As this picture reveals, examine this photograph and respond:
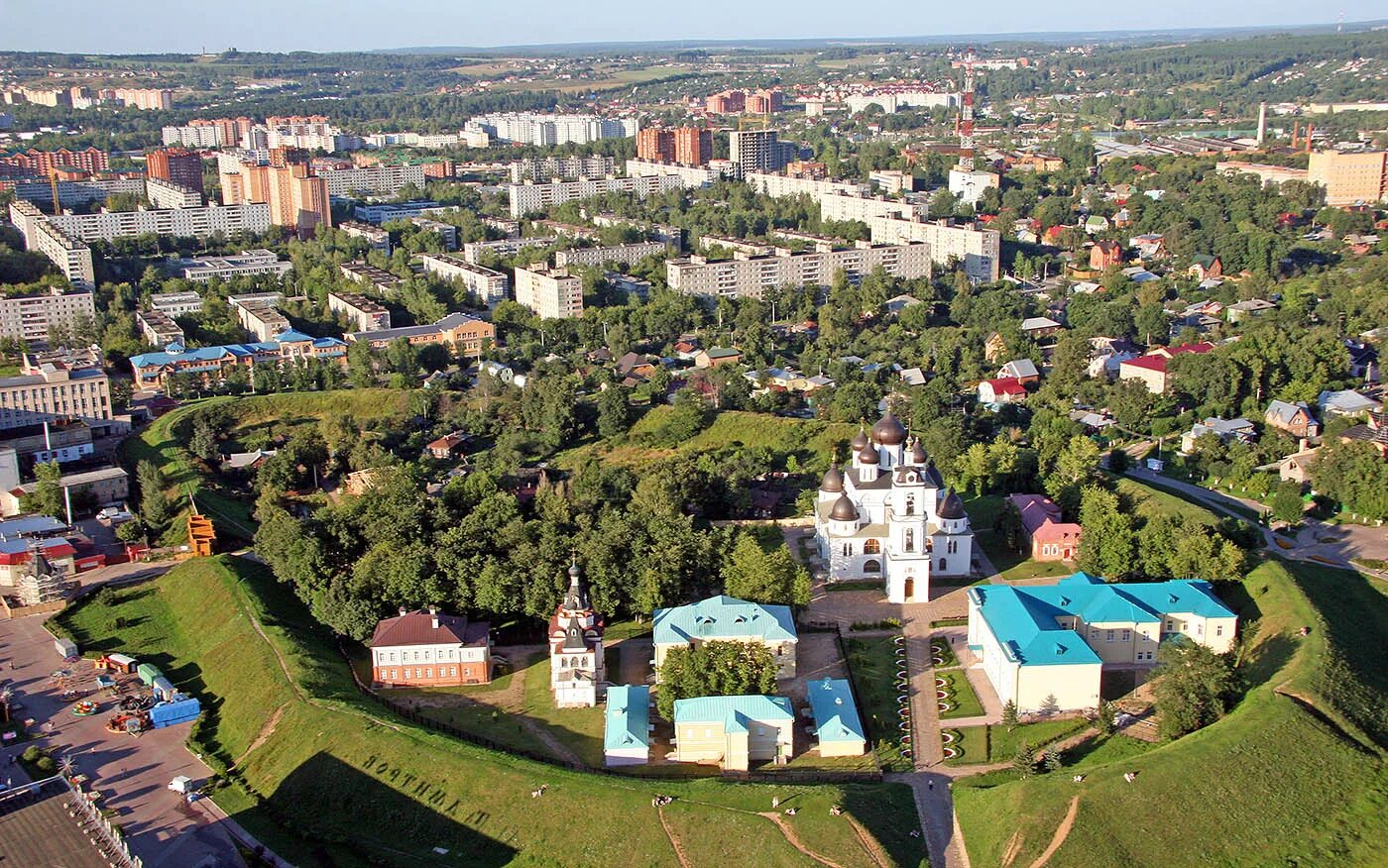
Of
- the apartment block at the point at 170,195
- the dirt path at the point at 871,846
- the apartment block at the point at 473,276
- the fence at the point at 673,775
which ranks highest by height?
the apartment block at the point at 170,195

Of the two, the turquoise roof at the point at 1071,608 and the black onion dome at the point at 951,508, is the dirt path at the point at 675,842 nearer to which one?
the turquoise roof at the point at 1071,608

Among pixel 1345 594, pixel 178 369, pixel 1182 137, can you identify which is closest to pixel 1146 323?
pixel 1345 594

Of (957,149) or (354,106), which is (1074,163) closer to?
(957,149)

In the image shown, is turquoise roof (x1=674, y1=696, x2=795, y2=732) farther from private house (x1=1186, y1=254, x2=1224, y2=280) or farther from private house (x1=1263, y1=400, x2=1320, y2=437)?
private house (x1=1186, y1=254, x2=1224, y2=280)

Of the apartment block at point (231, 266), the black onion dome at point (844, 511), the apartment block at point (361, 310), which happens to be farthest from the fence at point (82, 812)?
the apartment block at point (231, 266)

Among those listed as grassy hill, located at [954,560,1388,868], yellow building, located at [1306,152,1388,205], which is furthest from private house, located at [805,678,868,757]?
yellow building, located at [1306,152,1388,205]

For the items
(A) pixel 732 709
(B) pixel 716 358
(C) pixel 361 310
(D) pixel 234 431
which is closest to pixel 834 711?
(A) pixel 732 709
